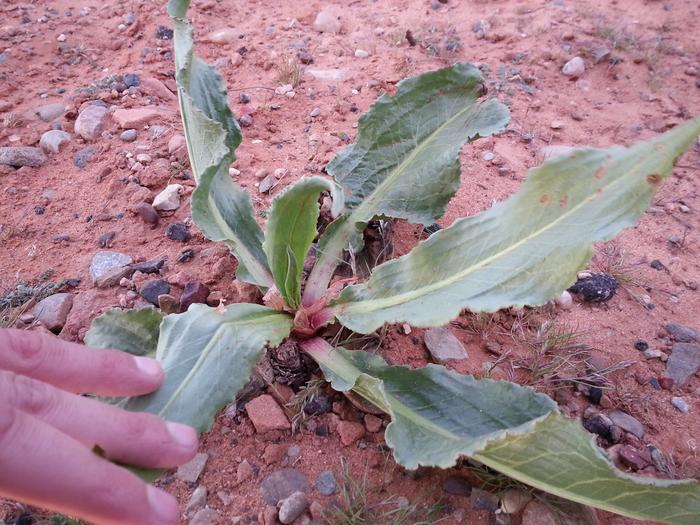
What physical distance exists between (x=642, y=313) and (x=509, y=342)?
0.62 metres

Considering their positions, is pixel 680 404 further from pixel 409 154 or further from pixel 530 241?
pixel 409 154

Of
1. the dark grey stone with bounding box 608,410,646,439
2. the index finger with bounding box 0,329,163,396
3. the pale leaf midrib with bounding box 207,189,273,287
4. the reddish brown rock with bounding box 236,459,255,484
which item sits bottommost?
the dark grey stone with bounding box 608,410,646,439

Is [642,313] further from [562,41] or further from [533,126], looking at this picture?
[562,41]

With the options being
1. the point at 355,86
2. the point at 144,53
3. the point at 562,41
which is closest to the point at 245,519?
the point at 355,86

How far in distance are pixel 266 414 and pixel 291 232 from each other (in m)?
0.60

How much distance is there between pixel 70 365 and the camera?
1213 millimetres

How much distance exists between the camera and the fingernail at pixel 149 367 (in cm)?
125

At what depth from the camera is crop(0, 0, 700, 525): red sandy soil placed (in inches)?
67.9

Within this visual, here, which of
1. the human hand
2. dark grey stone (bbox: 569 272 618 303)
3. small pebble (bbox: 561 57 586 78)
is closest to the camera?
the human hand

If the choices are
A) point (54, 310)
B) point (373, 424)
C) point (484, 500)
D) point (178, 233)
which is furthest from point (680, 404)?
point (54, 310)

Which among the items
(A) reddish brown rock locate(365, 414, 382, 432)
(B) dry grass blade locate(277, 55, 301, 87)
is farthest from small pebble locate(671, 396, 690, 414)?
(B) dry grass blade locate(277, 55, 301, 87)

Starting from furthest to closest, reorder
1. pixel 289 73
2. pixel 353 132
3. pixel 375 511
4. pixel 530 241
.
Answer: pixel 289 73, pixel 353 132, pixel 375 511, pixel 530 241

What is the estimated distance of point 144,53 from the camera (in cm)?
352

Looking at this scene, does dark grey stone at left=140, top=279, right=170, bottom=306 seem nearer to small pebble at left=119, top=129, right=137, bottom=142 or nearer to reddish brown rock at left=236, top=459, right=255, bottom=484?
reddish brown rock at left=236, top=459, right=255, bottom=484
